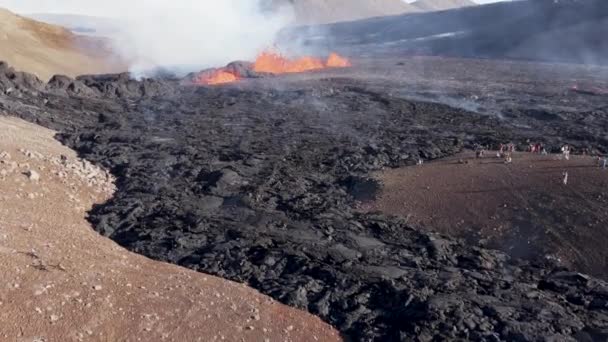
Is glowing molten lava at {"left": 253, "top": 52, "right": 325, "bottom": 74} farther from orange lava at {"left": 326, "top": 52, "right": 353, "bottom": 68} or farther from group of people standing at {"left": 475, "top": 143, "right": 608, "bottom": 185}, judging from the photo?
group of people standing at {"left": 475, "top": 143, "right": 608, "bottom": 185}

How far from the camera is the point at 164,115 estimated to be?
35125mm

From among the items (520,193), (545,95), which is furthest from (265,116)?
(545,95)

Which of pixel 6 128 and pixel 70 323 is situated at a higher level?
pixel 6 128

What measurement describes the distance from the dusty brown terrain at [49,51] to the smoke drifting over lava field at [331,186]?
617cm

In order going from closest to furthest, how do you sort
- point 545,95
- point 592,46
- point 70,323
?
point 70,323 < point 545,95 < point 592,46

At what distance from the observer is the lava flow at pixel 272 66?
5334 cm

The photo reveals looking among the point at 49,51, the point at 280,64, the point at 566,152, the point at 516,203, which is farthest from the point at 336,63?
the point at 516,203

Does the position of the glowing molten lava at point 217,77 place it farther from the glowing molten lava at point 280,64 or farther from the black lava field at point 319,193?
the black lava field at point 319,193

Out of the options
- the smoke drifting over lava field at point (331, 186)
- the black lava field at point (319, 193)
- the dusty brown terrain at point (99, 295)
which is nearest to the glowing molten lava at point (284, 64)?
the smoke drifting over lava field at point (331, 186)

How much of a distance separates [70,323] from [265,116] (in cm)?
2433

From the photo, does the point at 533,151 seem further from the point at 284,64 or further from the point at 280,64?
the point at 284,64

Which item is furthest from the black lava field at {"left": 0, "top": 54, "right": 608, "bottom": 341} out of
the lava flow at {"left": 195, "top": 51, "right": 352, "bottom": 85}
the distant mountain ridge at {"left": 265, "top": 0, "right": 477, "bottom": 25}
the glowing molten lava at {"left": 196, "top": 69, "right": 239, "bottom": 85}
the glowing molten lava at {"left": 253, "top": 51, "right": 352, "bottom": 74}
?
the distant mountain ridge at {"left": 265, "top": 0, "right": 477, "bottom": 25}

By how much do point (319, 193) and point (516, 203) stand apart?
259 inches

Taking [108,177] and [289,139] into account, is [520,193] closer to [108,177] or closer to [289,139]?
[289,139]
